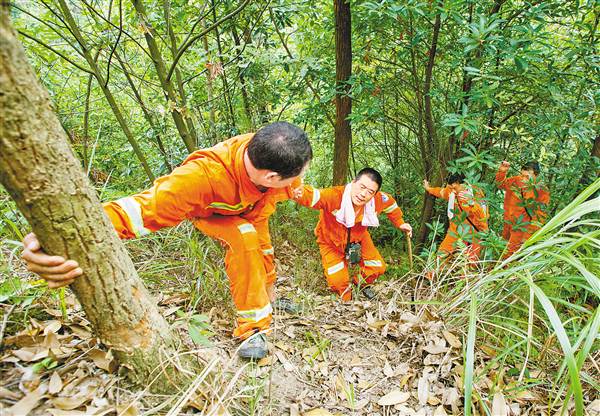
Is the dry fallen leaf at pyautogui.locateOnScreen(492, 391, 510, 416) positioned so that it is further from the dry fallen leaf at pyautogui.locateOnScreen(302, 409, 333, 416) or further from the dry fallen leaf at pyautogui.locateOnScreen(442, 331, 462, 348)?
the dry fallen leaf at pyautogui.locateOnScreen(302, 409, 333, 416)

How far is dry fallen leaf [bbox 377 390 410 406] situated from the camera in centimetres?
177

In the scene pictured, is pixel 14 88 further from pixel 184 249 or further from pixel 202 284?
pixel 184 249

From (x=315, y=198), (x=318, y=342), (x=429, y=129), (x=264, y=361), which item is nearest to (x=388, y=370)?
(x=318, y=342)

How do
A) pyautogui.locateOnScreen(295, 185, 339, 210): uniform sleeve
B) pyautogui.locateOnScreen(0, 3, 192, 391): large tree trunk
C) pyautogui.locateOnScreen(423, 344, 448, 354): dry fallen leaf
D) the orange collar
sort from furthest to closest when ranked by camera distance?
pyautogui.locateOnScreen(295, 185, 339, 210): uniform sleeve, the orange collar, pyautogui.locateOnScreen(423, 344, 448, 354): dry fallen leaf, pyautogui.locateOnScreen(0, 3, 192, 391): large tree trunk

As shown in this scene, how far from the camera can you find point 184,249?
9.24 ft

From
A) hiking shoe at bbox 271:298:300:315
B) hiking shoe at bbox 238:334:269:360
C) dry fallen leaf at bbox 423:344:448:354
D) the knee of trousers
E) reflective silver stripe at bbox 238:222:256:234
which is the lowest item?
the knee of trousers

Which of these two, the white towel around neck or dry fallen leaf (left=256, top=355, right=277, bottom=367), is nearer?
dry fallen leaf (left=256, top=355, right=277, bottom=367)

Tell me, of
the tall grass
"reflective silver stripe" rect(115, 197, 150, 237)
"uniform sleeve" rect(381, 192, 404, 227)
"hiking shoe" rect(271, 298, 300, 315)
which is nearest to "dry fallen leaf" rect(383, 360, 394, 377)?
the tall grass

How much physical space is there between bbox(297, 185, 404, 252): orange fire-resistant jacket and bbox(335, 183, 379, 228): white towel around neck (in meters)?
0.08

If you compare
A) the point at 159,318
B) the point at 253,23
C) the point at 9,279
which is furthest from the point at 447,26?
the point at 9,279

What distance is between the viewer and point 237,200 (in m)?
2.27

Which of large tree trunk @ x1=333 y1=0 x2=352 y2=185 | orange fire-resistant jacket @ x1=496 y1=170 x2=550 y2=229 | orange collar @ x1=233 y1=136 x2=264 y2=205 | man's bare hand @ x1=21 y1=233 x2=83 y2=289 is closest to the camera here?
man's bare hand @ x1=21 y1=233 x2=83 y2=289

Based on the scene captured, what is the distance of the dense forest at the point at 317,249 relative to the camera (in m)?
1.11

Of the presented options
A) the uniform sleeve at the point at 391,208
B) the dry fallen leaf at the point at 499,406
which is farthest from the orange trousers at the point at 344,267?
the dry fallen leaf at the point at 499,406
